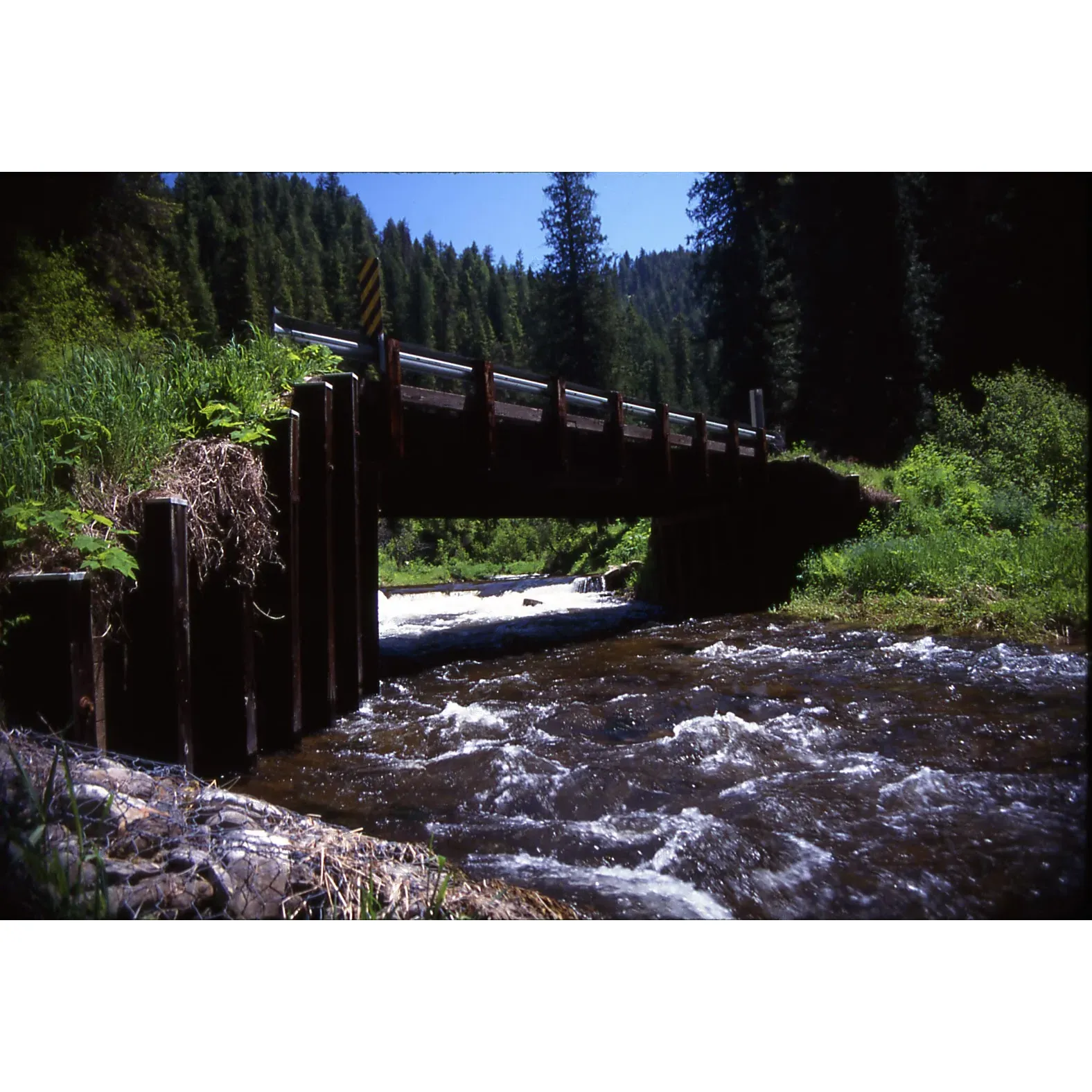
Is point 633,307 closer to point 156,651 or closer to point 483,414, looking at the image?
point 483,414

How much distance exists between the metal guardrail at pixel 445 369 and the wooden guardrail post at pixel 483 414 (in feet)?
0.49

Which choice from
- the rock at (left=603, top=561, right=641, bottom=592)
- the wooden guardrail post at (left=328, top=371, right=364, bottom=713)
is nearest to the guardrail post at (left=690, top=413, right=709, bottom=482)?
the rock at (left=603, top=561, right=641, bottom=592)

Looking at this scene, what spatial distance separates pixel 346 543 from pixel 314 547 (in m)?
0.50

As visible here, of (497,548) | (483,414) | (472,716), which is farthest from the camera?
(497,548)

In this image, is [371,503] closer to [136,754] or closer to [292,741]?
[292,741]

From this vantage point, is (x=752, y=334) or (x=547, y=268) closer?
(x=547, y=268)

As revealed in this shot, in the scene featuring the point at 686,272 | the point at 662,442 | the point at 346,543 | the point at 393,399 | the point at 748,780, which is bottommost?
the point at 748,780

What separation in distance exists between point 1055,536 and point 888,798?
1.61 meters

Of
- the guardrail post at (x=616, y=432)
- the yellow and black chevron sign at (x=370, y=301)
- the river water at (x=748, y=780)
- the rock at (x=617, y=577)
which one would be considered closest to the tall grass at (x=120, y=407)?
the yellow and black chevron sign at (x=370, y=301)

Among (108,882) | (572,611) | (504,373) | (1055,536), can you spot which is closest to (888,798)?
(1055,536)

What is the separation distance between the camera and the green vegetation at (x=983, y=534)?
3.61m

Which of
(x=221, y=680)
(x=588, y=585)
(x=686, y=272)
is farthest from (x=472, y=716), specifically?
(x=588, y=585)

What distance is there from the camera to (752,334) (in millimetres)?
11914

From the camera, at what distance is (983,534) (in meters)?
7.56
